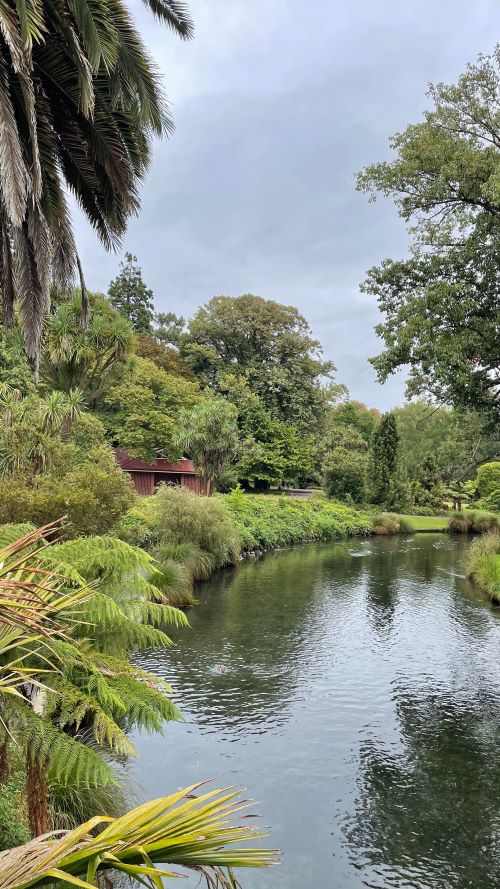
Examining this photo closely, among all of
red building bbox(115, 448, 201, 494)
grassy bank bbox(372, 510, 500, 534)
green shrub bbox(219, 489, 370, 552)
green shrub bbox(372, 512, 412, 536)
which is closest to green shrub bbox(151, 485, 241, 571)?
green shrub bbox(219, 489, 370, 552)

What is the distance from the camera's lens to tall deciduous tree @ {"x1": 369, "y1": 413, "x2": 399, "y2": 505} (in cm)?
4197

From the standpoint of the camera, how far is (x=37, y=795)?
11.6 ft

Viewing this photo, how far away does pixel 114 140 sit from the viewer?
32.9 feet

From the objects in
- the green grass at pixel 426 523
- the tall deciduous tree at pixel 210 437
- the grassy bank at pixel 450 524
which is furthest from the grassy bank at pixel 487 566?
the green grass at pixel 426 523

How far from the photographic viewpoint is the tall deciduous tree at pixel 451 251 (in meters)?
12.7

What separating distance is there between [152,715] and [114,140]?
9257 mm

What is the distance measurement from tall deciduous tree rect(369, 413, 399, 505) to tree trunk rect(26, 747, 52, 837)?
130 ft

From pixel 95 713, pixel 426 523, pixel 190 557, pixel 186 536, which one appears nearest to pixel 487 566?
pixel 190 557

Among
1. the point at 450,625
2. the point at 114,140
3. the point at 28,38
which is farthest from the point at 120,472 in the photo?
the point at 28,38

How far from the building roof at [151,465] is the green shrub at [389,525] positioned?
11.9 m

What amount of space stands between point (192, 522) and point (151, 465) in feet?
61.1

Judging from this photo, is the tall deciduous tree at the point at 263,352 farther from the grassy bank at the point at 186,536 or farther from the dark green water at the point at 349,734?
the dark green water at the point at 349,734

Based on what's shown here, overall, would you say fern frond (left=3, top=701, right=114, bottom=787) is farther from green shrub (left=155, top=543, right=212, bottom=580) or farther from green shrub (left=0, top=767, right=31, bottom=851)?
green shrub (left=155, top=543, right=212, bottom=580)

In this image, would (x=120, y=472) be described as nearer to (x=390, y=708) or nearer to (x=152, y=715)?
(x=390, y=708)
